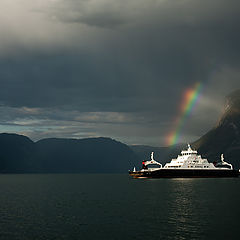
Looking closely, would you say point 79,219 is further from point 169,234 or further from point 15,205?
point 15,205

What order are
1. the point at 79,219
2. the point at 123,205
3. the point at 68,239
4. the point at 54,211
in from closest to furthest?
1. the point at 68,239
2. the point at 79,219
3. the point at 54,211
4. the point at 123,205

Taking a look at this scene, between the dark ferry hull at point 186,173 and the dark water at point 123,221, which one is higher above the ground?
the dark ferry hull at point 186,173

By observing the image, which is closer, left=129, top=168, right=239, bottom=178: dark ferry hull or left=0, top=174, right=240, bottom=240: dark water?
left=0, top=174, right=240, bottom=240: dark water

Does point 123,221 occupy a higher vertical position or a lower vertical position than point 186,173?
lower

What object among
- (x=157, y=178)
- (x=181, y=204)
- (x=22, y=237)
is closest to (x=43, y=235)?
(x=22, y=237)

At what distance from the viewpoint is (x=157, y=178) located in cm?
19762

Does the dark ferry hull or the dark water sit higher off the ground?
the dark ferry hull

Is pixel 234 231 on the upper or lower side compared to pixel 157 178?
lower

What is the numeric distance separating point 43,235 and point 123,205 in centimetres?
3051

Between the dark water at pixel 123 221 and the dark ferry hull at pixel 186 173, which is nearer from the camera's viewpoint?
the dark water at pixel 123 221

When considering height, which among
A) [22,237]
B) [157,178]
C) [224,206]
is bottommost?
[22,237]

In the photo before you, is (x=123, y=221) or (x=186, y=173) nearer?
(x=123, y=221)

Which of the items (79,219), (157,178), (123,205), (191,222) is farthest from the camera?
(157,178)

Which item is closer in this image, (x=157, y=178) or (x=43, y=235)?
(x=43, y=235)
